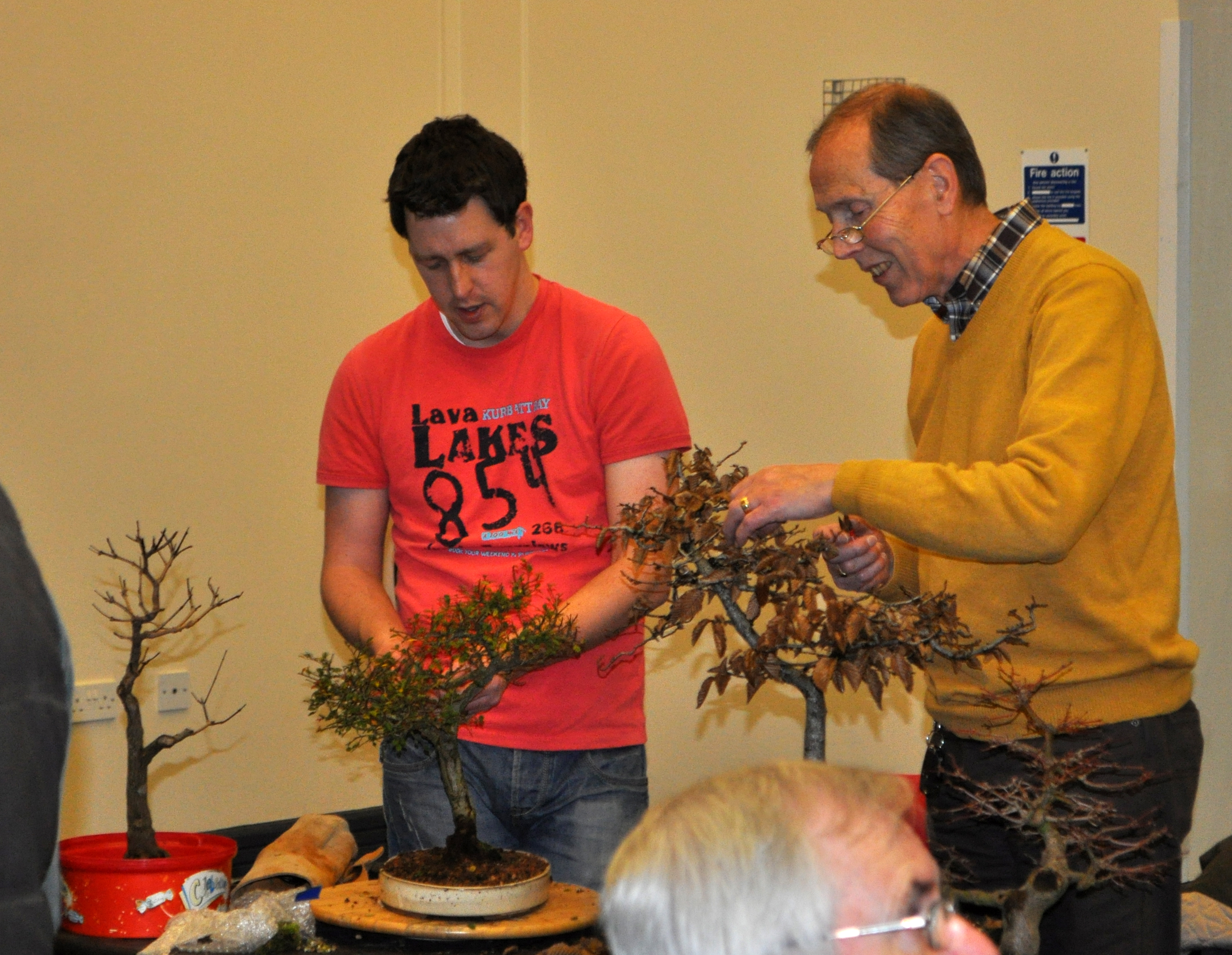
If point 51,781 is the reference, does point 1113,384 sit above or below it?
above

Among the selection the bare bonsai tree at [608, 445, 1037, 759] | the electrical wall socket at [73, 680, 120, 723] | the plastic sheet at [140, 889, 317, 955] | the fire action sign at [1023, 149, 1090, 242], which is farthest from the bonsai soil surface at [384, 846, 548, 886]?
the fire action sign at [1023, 149, 1090, 242]

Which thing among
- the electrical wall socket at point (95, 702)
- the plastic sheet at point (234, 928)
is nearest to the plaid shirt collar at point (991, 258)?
the plastic sheet at point (234, 928)

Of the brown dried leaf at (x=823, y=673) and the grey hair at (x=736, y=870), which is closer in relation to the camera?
the grey hair at (x=736, y=870)

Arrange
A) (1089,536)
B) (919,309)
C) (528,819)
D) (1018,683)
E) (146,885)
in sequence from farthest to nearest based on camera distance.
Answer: (919,309)
(528,819)
(146,885)
(1089,536)
(1018,683)

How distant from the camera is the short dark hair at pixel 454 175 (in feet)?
6.95

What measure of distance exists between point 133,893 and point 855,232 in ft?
4.54

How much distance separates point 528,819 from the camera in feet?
6.79

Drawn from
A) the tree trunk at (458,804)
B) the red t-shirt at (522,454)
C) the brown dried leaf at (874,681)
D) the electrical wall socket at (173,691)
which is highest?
the red t-shirt at (522,454)

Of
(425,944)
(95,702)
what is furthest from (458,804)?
(95,702)

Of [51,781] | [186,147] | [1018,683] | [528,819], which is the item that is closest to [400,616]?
[528,819]

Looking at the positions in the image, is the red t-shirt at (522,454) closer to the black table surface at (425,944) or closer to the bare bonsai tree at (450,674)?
the bare bonsai tree at (450,674)

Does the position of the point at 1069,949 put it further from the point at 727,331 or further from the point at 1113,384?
the point at 727,331

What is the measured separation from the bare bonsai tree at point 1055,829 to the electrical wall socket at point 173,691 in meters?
2.54

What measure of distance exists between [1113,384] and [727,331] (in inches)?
93.8
